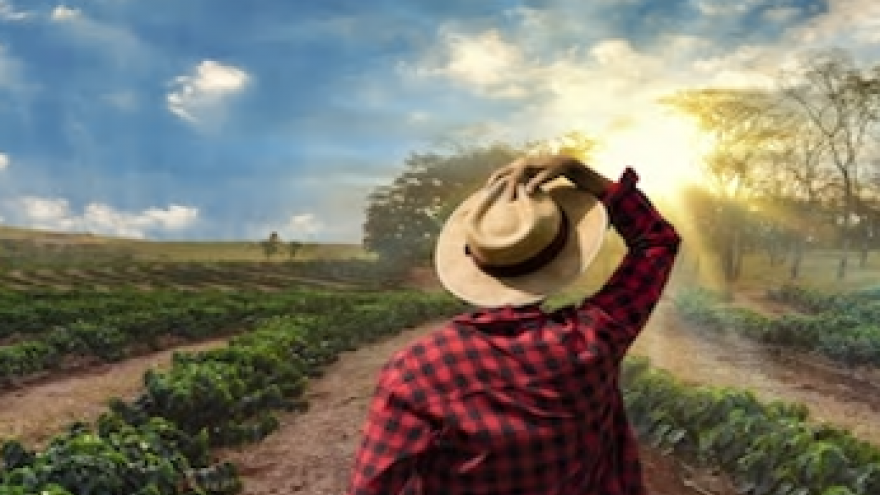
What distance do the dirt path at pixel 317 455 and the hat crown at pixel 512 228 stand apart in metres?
5.52

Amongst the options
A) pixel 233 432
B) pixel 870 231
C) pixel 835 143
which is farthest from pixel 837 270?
pixel 233 432

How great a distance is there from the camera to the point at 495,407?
7.31ft

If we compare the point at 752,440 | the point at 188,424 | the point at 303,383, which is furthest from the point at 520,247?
the point at 303,383

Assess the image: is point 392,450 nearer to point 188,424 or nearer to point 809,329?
point 188,424

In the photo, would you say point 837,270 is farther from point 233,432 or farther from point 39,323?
point 233,432

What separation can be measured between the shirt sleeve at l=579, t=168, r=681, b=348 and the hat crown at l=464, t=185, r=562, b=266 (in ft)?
0.64

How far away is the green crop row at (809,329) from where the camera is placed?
1552cm

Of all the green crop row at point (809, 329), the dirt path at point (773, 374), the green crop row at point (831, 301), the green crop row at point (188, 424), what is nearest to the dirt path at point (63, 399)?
the green crop row at point (188, 424)

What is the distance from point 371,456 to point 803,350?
16512 millimetres

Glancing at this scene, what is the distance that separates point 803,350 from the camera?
17.6 metres

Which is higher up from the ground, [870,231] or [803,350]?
[870,231]

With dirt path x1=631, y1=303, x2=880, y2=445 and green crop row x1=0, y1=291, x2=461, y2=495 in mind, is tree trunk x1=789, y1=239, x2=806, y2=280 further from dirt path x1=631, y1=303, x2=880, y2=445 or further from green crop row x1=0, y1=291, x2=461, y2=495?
green crop row x1=0, y1=291, x2=461, y2=495

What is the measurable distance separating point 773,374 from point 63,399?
9493 millimetres

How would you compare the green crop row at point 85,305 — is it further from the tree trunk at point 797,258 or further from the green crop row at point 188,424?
the tree trunk at point 797,258
